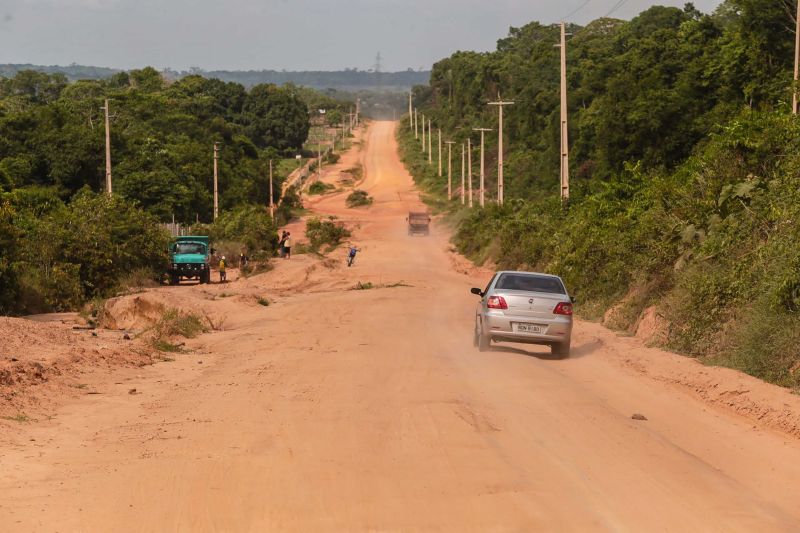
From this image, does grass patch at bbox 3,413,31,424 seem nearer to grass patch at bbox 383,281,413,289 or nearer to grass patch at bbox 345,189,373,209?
grass patch at bbox 383,281,413,289

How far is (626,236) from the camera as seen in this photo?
2839 centimetres

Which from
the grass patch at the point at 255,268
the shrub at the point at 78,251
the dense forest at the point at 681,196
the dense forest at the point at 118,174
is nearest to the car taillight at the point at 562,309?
the dense forest at the point at 681,196

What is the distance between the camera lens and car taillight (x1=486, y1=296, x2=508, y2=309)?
20.7m

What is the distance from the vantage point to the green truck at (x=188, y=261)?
47.0 m

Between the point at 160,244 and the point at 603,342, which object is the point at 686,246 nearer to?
the point at 603,342

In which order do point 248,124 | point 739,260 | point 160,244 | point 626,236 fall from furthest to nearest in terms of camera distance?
point 248,124, point 160,244, point 626,236, point 739,260

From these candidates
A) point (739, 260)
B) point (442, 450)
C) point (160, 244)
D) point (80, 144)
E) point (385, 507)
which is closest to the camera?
point (385, 507)

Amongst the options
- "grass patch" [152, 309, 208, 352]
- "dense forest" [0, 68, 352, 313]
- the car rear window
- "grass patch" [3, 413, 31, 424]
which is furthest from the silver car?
"dense forest" [0, 68, 352, 313]

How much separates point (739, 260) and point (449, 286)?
25725mm

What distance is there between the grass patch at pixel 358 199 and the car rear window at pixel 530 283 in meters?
94.5

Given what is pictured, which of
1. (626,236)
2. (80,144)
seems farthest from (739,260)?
(80,144)

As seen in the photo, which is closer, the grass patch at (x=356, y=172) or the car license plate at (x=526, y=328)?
the car license plate at (x=526, y=328)

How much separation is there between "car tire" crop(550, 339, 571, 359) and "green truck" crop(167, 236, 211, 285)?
2863 cm

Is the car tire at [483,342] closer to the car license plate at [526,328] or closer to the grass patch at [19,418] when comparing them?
the car license plate at [526,328]
